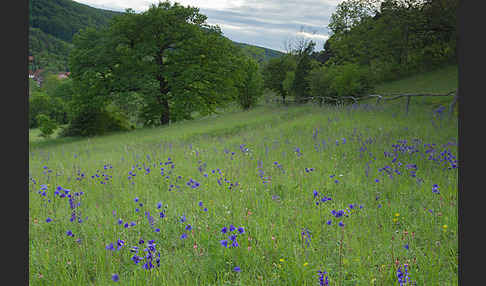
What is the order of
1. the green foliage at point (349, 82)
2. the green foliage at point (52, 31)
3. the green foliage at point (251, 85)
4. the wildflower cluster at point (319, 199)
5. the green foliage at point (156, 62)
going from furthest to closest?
the green foliage at point (52, 31)
the green foliage at point (251, 85)
the green foliage at point (156, 62)
the green foliage at point (349, 82)
the wildflower cluster at point (319, 199)

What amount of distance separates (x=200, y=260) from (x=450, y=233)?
2.72m

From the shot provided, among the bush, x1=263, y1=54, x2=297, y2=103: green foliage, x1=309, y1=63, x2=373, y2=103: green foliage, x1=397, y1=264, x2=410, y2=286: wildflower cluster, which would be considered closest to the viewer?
Result: x1=397, y1=264, x2=410, y2=286: wildflower cluster

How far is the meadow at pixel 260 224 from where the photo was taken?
2.53 metres

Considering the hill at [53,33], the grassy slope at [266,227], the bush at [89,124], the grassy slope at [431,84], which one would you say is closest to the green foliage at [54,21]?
the hill at [53,33]

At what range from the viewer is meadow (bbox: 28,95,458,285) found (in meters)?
2.53

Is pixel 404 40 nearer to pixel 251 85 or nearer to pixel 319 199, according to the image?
pixel 251 85

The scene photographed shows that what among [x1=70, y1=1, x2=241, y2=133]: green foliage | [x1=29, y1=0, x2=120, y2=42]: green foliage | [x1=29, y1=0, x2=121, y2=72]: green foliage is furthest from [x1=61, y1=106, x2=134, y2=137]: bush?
[x1=29, y1=0, x2=120, y2=42]: green foliage

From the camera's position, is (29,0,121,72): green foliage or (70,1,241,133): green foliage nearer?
(70,1,241,133): green foliage

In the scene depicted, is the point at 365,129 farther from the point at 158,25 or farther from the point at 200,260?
the point at 158,25

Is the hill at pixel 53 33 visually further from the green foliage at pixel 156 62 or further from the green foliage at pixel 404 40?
the green foliage at pixel 156 62

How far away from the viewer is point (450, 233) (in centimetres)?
311

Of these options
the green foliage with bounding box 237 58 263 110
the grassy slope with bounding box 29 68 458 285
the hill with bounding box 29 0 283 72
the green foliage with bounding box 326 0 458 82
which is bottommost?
the grassy slope with bounding box 29 68 458 285

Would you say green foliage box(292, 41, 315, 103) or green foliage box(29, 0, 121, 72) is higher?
green foliage box(29, 0, 121, 72)

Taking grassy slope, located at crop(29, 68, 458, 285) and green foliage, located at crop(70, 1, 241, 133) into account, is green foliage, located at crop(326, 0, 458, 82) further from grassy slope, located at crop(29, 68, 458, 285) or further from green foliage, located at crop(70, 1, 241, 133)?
grassy slope, located at crop(29, 68, 458, 285)
